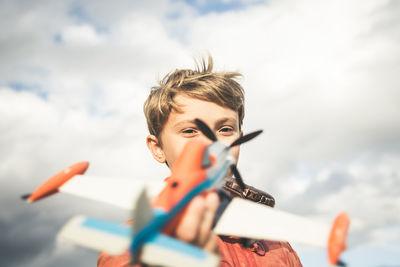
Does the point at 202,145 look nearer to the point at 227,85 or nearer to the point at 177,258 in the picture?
the point at 177,258

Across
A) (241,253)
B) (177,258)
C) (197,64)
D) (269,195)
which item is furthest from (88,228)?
(197,64)

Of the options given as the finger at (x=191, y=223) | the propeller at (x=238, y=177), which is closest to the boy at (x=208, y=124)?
the propeller at (x=238, y=177)

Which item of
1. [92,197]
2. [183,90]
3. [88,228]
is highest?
[183,90]

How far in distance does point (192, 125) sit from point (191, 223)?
250 cm

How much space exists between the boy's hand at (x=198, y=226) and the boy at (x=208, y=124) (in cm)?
126

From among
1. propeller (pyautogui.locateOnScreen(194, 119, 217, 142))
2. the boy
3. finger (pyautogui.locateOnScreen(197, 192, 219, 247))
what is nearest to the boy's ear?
the boy

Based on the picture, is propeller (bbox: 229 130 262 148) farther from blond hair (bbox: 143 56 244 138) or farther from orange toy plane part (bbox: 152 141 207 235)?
orange toy plane part (bbox: 152 141 207 235)

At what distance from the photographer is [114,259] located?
3.31 meters

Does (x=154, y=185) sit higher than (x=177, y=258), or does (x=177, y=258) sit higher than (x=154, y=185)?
(x=154, y=185)

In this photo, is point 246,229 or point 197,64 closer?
point 246,229

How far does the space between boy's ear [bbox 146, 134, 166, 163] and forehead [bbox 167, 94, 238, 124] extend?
67 centimetres

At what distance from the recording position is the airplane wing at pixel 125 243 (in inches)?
84.0

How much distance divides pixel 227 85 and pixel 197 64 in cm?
144

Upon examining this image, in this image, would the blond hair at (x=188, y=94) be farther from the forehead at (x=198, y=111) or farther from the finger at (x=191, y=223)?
the finger at (x=191, y=223)
